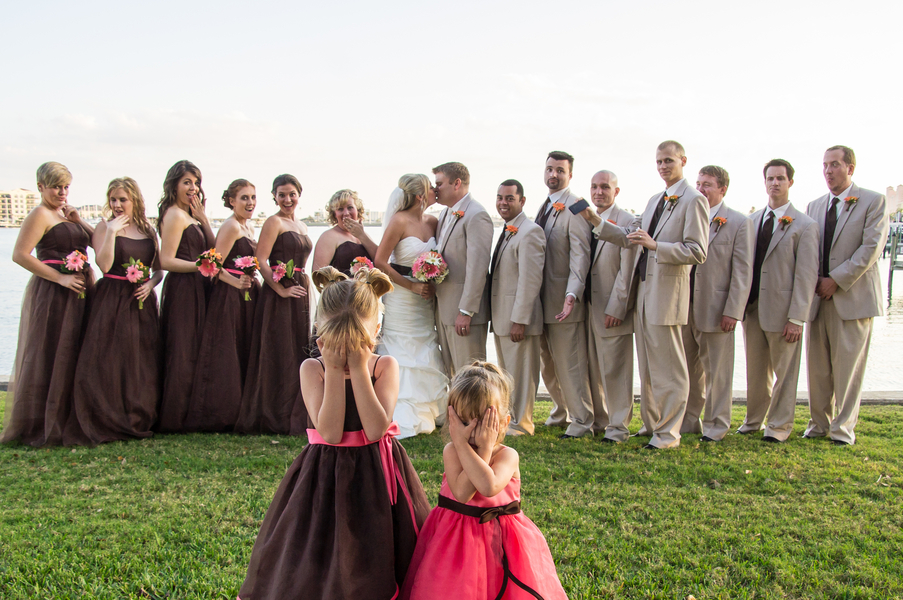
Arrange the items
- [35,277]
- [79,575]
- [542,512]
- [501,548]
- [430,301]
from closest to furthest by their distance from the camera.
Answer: [501,548] < [79,575] < [542,512] < [35,277] < [430,301]

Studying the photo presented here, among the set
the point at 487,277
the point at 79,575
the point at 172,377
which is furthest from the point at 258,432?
the point at 79,575

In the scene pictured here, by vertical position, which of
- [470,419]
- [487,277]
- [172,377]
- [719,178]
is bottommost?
[172,377]

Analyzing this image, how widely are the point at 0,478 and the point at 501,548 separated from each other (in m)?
4.10

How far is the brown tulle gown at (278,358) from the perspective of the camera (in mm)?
6258

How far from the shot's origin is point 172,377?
6.25 m

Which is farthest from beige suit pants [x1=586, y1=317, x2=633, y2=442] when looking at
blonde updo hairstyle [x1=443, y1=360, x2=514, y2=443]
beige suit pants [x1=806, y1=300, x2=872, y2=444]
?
blonde updo hairstyle [x1=443, y1=360, x2=514, y2=443]

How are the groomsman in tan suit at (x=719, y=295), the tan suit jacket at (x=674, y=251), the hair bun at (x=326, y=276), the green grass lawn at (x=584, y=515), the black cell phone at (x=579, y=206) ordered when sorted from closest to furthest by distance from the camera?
the hair bun at (x=326, y=276) < the green grass lawn at (x=584, y=515) < the black cell phone at (x=579, y=206) < the tan suit jacket at (x=674, y=251) < the groomsman in tan suit at (x=719, y=295)

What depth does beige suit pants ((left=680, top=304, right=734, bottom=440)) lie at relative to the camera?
5902mm

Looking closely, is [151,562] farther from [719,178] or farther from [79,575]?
[719,178]

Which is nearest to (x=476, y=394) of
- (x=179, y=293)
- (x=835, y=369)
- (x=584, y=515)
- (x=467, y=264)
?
(x=584, y=515)

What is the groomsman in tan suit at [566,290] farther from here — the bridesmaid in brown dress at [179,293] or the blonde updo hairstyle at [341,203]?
the bridesmaid in brown dress at [179,293]

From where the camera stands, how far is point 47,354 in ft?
19.2

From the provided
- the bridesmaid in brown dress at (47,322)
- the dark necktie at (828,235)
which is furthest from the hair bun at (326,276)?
the dark necktie at (828,235)

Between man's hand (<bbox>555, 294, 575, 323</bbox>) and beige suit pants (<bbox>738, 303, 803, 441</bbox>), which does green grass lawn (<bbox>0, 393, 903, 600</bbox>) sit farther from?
man's hand (<bbox>555, 294, 575, 323</bbox>)
